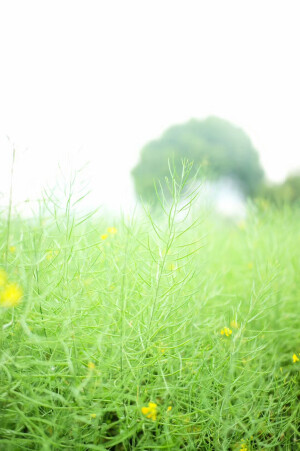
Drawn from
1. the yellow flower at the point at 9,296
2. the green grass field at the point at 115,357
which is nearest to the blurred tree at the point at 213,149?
the green grass field at the point at 115,357

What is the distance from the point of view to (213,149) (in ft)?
39.7

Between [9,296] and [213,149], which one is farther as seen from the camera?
[213,149]

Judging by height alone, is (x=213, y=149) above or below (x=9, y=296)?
above

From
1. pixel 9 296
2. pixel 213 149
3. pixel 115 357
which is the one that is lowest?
pixel 115 357

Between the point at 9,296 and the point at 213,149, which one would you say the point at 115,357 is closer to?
the point at 9,296

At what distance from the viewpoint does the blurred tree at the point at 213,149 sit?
38.4ft

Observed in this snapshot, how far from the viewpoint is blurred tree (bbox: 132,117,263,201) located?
11719 millimetres

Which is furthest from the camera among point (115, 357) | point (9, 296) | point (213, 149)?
point (213, 149)

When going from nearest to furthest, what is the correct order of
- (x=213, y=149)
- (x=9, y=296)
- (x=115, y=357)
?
(x=9, y=296) → (x=115, y=357) → (x=213, y=149)

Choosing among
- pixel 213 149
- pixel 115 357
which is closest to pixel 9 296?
pixel 115 357

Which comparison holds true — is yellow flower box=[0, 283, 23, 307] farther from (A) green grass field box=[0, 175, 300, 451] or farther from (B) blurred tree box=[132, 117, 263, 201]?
(B) blurred tree box=[132, 117, 263, 201]

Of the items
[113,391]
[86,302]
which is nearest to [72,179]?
[86,302]

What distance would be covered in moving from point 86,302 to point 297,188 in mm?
9957

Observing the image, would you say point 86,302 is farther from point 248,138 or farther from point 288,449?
point 248,138
